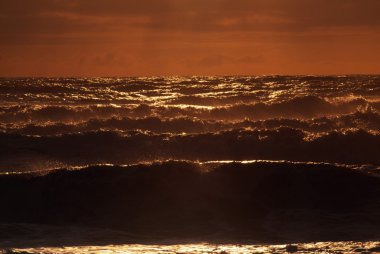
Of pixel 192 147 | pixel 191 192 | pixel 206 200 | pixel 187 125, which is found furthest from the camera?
pixel 187 125

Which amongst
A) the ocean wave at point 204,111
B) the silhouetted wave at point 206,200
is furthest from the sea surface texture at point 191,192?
the ocean wave at point 204,111

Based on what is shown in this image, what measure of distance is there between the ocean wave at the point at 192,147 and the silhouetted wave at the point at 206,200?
21.9 ft

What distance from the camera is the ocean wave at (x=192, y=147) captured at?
22859 mm

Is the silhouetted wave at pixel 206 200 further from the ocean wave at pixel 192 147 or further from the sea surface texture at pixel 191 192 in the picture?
the ocean wave at pixel 192 147

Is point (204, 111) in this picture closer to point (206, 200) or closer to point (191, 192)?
point (191, 192)

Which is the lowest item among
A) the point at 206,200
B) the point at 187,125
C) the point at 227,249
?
the point at 227,249

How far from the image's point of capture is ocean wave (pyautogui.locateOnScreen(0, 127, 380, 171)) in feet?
75.0

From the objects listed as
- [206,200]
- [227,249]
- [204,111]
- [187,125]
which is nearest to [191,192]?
[206,200]

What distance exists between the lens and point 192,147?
24.3m

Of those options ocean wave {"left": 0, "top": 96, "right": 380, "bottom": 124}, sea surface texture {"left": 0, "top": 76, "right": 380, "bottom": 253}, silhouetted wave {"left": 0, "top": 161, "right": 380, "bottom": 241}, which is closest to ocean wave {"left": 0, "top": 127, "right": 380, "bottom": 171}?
sea surface texture {"left": 0, "top": 76, "right": 380, "bottom": 253}

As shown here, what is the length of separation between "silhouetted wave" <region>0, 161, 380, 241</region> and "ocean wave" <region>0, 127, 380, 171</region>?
6.66 meters

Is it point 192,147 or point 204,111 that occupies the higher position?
point 204,111

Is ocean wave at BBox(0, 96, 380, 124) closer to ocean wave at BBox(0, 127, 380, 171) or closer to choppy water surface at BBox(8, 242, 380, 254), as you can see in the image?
ocean wave at BBox(0, 127, 380, 171)

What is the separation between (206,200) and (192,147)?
10268 millimetres
